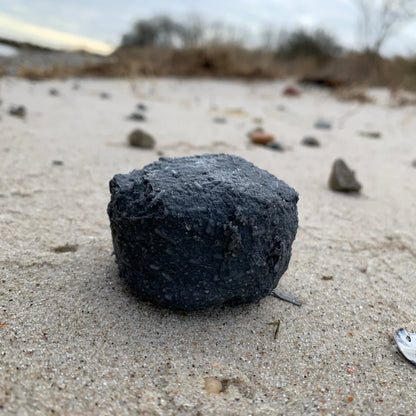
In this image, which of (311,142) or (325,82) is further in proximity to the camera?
(325,82)

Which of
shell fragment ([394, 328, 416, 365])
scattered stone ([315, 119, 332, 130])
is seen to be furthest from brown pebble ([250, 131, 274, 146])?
shell fragment ([394, 328, 416, 365])

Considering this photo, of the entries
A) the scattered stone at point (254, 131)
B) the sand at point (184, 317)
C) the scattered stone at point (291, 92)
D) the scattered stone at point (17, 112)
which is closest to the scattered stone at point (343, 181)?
the sand at point (184, 317)

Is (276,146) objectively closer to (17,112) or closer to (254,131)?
(254,131)

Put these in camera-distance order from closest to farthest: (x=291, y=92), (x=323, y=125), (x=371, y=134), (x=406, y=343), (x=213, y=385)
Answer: (x=213, y=385)
(x=406, y=343)
(x=371, y=134)
(x=323, y=125)
(x=291, y=92)

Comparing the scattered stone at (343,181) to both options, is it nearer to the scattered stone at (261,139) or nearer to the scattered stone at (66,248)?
the scattered stone at (261,139)

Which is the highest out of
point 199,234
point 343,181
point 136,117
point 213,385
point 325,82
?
point 325,82

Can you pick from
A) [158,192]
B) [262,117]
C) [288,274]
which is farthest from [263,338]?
[262,117]

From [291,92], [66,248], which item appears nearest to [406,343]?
[66,248]

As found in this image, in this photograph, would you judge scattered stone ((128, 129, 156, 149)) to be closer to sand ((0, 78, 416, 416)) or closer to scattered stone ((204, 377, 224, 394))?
sand ((0, 78, 416, 416))
